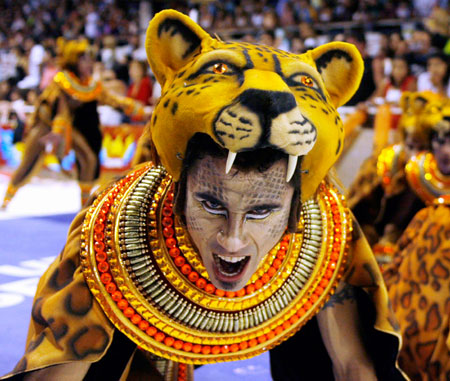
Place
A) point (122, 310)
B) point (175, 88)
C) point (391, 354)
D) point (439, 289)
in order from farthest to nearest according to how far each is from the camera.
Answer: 1. point (439, 289)
2. point (391, 354)
3. point (122, 310)
4. point (175, 88)

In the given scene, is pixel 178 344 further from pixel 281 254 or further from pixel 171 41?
pixel 171 41

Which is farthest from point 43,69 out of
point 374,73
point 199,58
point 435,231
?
point 199,58

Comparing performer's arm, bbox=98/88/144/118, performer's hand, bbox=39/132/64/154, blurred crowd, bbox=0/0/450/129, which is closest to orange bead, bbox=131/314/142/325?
blurred crowd, bbox=0/0/450/129

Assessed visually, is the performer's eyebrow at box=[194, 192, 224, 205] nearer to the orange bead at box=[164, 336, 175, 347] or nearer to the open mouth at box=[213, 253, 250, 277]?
the open mouth at box=[213, 253, 250, 277]

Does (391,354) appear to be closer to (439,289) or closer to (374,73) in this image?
(439,289)

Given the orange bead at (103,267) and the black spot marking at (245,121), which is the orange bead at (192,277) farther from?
the black spot marking at (245,121)

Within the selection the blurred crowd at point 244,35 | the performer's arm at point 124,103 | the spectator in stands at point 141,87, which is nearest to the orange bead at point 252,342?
the blurred crowd at point 244,35

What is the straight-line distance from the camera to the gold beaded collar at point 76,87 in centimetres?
415

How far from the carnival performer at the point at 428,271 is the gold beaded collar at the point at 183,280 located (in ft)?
2.01

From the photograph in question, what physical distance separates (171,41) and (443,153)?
1.17 metres

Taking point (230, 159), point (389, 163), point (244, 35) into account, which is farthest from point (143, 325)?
point (244, 35)

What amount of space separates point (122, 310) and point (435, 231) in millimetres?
1075

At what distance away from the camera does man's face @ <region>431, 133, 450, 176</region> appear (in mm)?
1854

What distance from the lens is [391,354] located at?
114 cm
